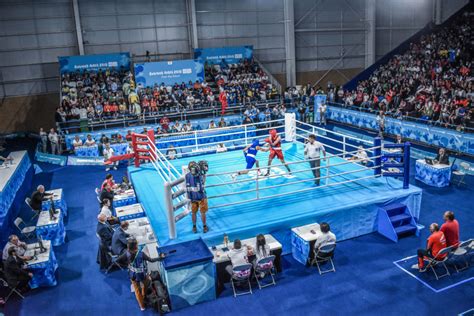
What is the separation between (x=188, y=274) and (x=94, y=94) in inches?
667

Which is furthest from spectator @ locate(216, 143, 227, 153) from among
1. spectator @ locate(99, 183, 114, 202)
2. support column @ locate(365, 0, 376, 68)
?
support column @ locate(365, 0, 376, 68)

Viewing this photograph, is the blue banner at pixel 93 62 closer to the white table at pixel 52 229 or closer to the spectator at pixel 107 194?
the spectator at pixel 107 194

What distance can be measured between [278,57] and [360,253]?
793 inches

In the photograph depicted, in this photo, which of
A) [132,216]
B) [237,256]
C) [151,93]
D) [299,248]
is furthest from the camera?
[151,93]

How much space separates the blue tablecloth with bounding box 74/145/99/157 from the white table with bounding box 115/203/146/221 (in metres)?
8.44

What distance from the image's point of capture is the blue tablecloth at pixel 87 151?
1723 centimetres

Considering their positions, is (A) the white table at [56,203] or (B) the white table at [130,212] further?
(A) the white table at [56,203]

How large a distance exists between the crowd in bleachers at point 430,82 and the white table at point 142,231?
1155cm

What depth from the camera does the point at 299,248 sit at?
27.0 ft

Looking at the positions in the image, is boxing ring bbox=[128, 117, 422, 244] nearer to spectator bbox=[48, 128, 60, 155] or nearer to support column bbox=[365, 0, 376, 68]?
spectator bbox=[48, 128, 60, 155]

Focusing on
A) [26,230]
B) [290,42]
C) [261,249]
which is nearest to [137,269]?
[261,249]

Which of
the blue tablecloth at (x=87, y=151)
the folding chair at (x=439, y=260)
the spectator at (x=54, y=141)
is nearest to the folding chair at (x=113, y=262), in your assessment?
the folding chair at (x=439, y=260)

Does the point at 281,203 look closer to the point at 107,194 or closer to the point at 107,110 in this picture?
the point at 107,194

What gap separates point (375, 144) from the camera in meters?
9.68
